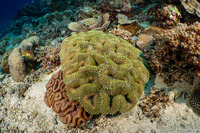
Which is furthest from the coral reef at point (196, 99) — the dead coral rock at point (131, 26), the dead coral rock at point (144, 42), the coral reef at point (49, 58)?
the coral reef at point (49, 58)

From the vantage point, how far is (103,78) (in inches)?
101

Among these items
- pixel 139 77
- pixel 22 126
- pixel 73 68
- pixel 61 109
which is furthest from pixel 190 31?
pixel 22 126

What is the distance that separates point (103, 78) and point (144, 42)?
102 inches

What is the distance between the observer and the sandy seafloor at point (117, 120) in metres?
2.86

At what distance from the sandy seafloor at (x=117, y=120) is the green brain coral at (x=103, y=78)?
2.19ft

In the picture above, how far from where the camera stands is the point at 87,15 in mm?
7539

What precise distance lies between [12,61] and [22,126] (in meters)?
2.55

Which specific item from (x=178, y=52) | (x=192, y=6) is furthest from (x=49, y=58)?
(x=192, y=6)

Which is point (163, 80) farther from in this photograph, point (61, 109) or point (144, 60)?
point (61, 109)

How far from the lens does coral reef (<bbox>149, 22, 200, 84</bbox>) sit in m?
2.83

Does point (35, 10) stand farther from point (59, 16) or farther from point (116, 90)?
point (116, 90)

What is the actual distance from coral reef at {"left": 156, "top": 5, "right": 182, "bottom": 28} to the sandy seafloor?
9.11ft

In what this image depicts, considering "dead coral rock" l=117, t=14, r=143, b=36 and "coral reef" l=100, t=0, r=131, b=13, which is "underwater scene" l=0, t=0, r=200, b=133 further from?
"coral reef" l=100, t=0, r=131, b=13

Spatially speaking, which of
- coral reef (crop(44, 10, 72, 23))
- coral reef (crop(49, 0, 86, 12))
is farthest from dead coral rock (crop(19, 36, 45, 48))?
coral reef (crop(49, 0, 86, 12))
